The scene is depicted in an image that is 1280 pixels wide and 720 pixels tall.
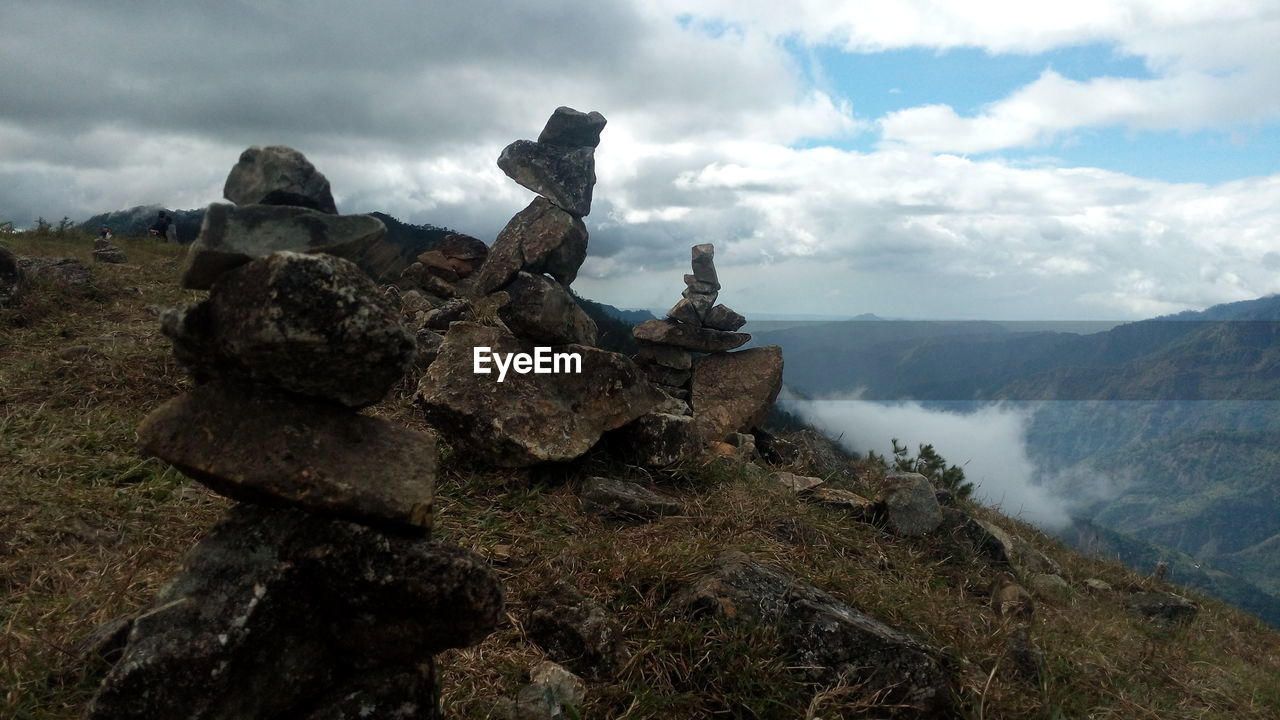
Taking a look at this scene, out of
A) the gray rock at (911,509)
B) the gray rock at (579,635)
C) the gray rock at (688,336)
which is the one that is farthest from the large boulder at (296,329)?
the gray rock at (688,336)

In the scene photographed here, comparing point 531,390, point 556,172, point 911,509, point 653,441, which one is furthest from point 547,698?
point 556,172

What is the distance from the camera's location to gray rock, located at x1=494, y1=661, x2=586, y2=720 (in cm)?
405

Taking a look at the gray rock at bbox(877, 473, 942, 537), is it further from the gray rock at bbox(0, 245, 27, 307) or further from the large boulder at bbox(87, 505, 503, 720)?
the gray rock at bbox(0, 245, 27, 307)

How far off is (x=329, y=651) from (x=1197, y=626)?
10.8 m

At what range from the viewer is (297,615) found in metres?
3.28

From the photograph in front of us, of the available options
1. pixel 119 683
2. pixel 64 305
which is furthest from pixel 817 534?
pixel 64 305

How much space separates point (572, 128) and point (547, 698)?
897 centimetres

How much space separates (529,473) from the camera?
7.18 meters

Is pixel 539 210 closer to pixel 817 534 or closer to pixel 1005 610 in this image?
pixel 817 534

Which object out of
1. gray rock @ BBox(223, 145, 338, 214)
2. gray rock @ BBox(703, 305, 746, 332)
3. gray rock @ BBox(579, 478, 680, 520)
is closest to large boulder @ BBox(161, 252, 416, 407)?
gray rock @ BBox(223, 145, 338, 214)

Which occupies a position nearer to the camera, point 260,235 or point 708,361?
point 260,235

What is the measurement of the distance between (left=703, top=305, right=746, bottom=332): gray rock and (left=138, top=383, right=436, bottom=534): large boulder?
32.6 feet

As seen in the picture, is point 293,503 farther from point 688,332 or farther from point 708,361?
point 708,361

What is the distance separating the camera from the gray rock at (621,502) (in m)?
6.68
